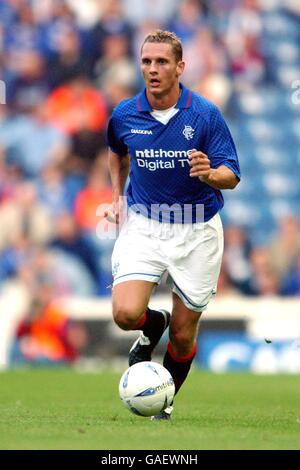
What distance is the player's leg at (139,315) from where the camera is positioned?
291 inches

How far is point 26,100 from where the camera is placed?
60.3 feet

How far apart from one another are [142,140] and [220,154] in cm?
57

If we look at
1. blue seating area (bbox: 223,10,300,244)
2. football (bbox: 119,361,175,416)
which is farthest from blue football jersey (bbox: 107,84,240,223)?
blue seating area (bbox: 223,10,300,244)

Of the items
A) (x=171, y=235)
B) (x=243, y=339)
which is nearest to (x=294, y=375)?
(x=243, y=339)

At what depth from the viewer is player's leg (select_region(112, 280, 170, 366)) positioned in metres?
7.40

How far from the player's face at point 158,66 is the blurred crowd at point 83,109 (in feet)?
29.1

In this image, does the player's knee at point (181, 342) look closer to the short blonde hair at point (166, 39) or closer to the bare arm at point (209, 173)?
the bare arm at point (209, 173)

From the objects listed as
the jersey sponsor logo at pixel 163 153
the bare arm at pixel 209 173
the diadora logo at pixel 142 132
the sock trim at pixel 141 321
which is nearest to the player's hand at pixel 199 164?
the bare arm at pixel 209 173

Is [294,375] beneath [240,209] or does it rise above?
beneath

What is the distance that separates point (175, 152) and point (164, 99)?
388 mm

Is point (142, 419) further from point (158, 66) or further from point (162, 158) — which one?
point (158, 66)

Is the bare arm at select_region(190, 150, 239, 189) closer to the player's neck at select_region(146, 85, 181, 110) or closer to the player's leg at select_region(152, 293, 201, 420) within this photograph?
the player's neck at select_region(146, 85, 181, 110)

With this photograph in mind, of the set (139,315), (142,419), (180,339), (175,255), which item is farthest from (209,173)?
(142,419)

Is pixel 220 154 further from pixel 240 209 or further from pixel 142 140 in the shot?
pixel 240 209
